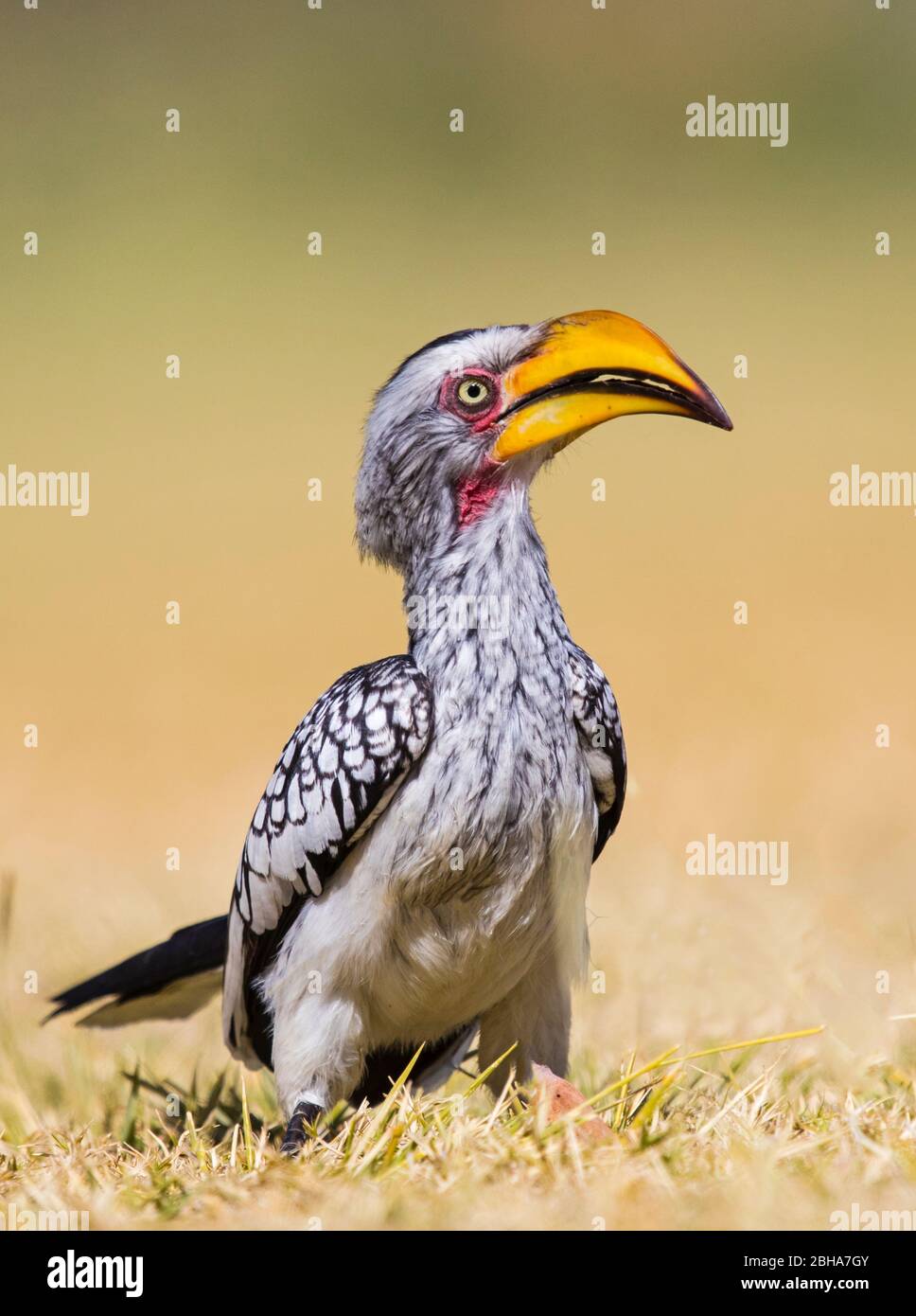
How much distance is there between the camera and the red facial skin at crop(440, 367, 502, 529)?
5.09 meters

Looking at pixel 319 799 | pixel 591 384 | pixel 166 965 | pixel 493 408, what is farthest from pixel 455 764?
pixel 166 965

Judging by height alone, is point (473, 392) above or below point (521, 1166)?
above

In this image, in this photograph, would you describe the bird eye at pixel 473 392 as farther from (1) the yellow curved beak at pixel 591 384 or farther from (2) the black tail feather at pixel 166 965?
(2) the black tail feather at pixel 166 965

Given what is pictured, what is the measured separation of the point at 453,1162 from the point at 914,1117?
1.59 metres

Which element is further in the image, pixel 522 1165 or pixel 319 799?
pixel 319 799

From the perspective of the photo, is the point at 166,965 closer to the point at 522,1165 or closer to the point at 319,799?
the point at 319,799

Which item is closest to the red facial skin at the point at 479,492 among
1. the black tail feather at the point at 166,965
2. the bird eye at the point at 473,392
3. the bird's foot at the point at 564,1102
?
the bird eye at the point at 473,392

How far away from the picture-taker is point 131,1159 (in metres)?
5.15

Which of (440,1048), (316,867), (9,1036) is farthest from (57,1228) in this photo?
(9,1036)

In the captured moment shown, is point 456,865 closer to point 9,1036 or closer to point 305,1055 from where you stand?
point 305,1055

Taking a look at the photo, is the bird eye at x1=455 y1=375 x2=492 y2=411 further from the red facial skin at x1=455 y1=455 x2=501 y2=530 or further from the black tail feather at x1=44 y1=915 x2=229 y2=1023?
the black tail feather at x1=44 y1=915 x2=229 y2=1023

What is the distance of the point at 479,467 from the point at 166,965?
7.95 feet

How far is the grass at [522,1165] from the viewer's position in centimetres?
387

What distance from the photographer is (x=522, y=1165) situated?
409cm
